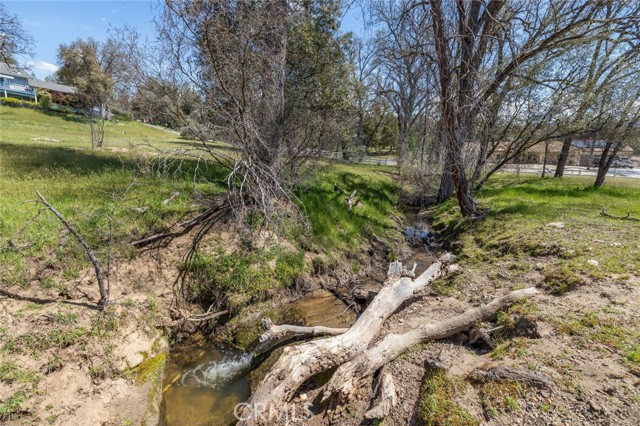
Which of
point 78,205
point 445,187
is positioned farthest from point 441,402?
point 445,187

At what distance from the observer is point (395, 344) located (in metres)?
3.57

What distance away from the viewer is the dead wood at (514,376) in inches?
101

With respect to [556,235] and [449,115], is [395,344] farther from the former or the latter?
[449,115]

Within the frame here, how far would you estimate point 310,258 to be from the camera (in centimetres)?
668

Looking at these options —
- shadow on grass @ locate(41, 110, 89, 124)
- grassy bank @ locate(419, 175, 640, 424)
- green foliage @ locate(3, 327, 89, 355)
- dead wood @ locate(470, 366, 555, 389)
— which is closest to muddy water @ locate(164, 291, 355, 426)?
green foliage @ locate(3, 327, 89, 355)

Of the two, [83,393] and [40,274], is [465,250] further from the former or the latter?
[40,274]

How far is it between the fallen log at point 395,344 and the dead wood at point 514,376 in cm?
83

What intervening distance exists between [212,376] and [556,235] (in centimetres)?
688

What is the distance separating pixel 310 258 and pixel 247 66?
402 centimetres

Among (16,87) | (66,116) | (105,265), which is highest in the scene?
(16,87)

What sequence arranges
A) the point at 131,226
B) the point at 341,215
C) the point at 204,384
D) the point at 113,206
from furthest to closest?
the point at 341,215, the point at 113,206, the point at 131,226, the point at 204,384

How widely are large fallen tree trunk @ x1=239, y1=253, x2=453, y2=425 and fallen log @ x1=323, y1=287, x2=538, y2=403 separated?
0.17 m

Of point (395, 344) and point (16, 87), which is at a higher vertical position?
point (16, 87)

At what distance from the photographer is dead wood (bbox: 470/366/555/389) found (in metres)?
2.57
